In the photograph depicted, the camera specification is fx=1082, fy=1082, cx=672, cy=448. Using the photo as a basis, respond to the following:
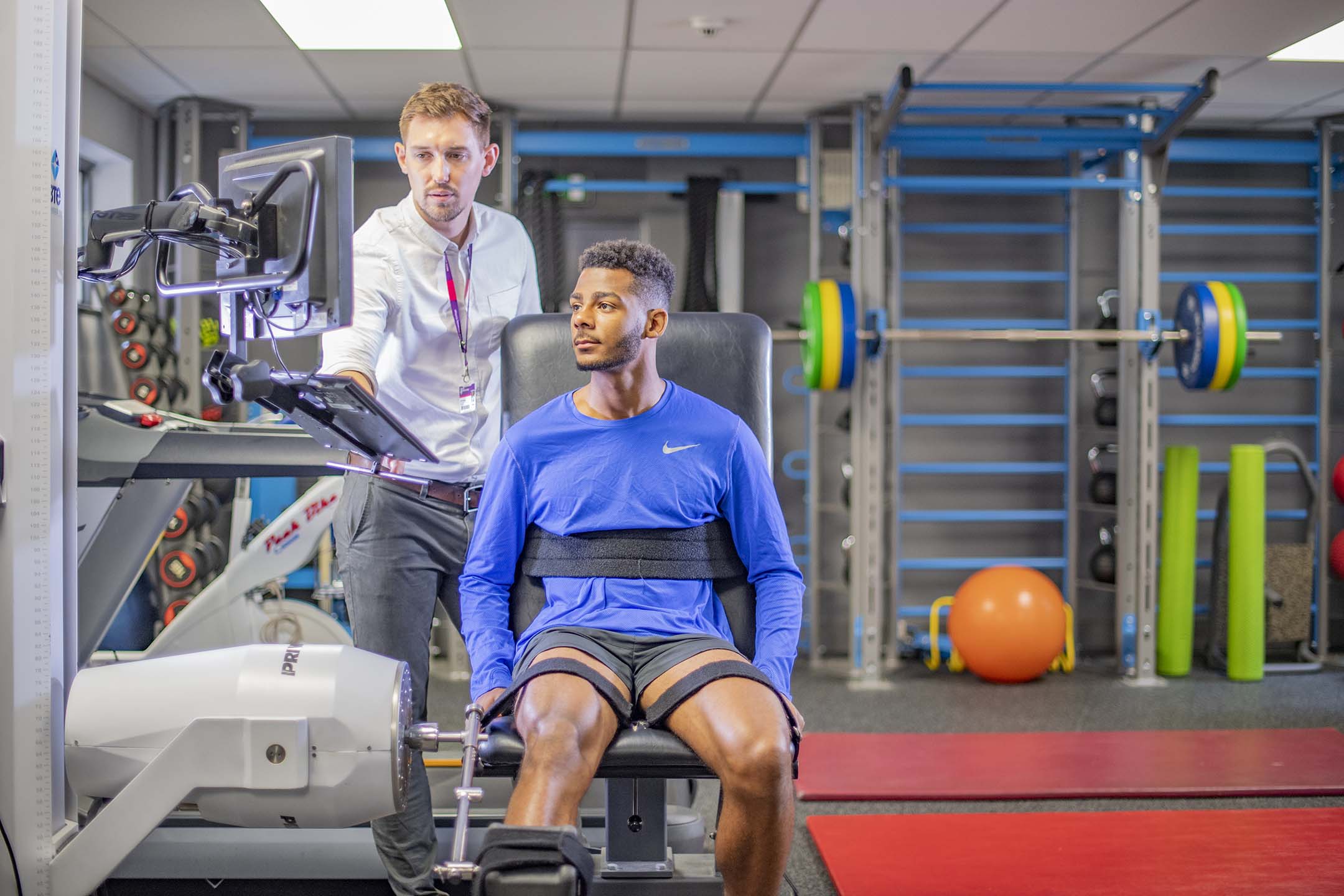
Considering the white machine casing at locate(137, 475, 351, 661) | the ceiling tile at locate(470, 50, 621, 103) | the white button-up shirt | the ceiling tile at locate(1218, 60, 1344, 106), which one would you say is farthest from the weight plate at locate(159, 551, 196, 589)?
the ceiling tile at locate(1218, 60, 1344, 106)

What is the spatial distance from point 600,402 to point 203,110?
3.46 metres

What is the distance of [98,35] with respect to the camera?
3.70 m

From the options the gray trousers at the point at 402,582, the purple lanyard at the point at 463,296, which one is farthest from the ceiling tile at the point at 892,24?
the gray trousers at the point at 402,582

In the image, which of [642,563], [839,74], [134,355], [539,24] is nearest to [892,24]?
[839,74]

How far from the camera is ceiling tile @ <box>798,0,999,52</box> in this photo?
346 centimetres

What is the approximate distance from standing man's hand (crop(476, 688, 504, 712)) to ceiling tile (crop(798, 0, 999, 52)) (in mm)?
2593

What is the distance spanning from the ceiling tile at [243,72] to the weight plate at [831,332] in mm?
2123

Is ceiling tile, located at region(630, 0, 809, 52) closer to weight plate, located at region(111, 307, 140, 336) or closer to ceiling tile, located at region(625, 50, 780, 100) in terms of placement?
ceiling tile, located at region(625, 50, 780, 100)

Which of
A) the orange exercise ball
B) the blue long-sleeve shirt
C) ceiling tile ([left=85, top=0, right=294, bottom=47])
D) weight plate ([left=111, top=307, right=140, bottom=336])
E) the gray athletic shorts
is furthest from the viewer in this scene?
the orange exercise ball

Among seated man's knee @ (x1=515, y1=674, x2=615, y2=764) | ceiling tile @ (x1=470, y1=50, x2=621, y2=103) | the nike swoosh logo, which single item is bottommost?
seated man's knee @ (x1=515, y1=674, x2=615, y2=764)

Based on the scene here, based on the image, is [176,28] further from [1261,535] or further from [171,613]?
[1261,535]

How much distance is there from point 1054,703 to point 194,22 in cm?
385

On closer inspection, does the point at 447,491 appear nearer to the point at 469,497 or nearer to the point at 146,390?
the point at 469,497

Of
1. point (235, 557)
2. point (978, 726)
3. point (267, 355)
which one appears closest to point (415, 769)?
point (235, 557)
